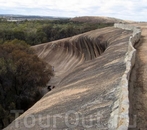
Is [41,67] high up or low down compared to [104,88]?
down

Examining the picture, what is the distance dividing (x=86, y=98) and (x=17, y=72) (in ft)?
45.0

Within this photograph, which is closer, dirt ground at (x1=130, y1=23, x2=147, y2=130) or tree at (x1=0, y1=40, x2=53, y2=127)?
dirt ground at (x1=130, y1=23, x2=147, y2=130)

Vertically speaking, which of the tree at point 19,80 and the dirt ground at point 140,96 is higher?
the dirt ground at point 140,96

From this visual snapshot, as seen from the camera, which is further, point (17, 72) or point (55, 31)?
point (55, 31)

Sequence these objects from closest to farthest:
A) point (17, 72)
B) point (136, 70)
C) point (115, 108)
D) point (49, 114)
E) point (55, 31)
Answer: point (115, 108) < point (49, 114) < point (136, 70) < point (17, 72) < point (55, 31)

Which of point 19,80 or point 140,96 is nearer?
point 140,96

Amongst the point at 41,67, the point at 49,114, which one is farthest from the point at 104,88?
the point at 41,67

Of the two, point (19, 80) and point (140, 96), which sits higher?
point (140, 96)

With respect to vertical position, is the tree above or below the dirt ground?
below

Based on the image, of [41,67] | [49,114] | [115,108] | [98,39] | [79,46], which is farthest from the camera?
[79,46]

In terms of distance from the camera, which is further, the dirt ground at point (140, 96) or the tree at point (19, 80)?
the tree at point (19, 80)

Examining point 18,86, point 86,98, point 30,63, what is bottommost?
point 18,86

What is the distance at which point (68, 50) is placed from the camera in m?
36.5

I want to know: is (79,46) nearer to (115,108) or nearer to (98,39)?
(98,39)
